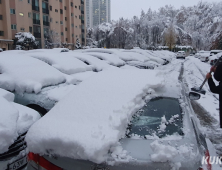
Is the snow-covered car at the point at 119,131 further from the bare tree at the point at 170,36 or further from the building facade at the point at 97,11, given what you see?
the building facade at the point at 97,11

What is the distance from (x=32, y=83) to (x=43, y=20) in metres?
33.9

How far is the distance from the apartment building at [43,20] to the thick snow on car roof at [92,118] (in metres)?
27.4

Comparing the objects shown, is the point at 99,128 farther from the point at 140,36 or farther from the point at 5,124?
the point at 140,36

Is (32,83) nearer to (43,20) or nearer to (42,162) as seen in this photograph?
(42,162)

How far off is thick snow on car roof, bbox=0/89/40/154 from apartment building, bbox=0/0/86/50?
2648 cm

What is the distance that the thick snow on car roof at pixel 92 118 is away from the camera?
5.69 feet

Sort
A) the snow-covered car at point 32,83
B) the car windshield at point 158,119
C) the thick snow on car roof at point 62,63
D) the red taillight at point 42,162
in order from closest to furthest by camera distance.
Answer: the red taillight at point 42,162 → the car windshield at point 158,119 → the snow-covered car at point 32,83 → the thick snow on car roof at point 62,63

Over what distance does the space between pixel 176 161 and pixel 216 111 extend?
495 centimetres

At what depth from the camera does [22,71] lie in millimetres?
4641

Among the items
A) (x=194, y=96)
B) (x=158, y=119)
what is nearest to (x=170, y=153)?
(x=158, y=119)

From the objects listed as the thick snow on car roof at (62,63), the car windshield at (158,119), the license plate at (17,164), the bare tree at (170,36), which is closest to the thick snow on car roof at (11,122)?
the license plate at (17,164)

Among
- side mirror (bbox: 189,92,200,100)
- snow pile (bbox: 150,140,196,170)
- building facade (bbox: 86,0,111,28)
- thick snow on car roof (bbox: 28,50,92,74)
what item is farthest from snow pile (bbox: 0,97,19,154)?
building facade (bbox: 86,0,111,28)

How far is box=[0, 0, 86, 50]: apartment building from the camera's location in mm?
26703

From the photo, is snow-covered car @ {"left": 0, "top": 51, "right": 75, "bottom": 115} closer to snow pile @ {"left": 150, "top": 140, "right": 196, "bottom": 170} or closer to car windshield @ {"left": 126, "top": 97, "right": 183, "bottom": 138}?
car windshield @ {"left": 126, "top": 97, "right": 183, "bottom": 138}
